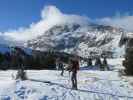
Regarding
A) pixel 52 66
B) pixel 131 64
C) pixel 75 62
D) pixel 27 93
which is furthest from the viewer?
pixel 52 66

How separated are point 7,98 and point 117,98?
741 cm

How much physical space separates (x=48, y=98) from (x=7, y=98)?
2429 mm

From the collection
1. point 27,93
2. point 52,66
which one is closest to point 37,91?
point 27,93

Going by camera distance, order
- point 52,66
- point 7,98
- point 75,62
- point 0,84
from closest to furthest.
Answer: point 7,98
point 0,84
point 75,62
point 52,66

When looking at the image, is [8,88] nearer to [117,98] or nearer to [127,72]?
[117,98]

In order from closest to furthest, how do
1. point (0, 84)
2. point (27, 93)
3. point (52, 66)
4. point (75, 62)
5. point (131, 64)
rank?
point (27, 93)
point (0, 84)
point (75, 62)
point (131, 64)
point (52, 66)

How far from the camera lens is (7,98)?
57.1ft

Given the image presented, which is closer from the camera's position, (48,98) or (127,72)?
(48,98)

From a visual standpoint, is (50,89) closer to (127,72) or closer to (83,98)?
(83,98)

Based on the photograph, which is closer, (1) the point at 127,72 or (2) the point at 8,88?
(2) the point at 8,88

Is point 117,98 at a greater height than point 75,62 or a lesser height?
lesser

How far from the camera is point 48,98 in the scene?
60.6ft

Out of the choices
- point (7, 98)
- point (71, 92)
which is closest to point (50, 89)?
point (71, 92)

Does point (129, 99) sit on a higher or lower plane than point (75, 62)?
lower
